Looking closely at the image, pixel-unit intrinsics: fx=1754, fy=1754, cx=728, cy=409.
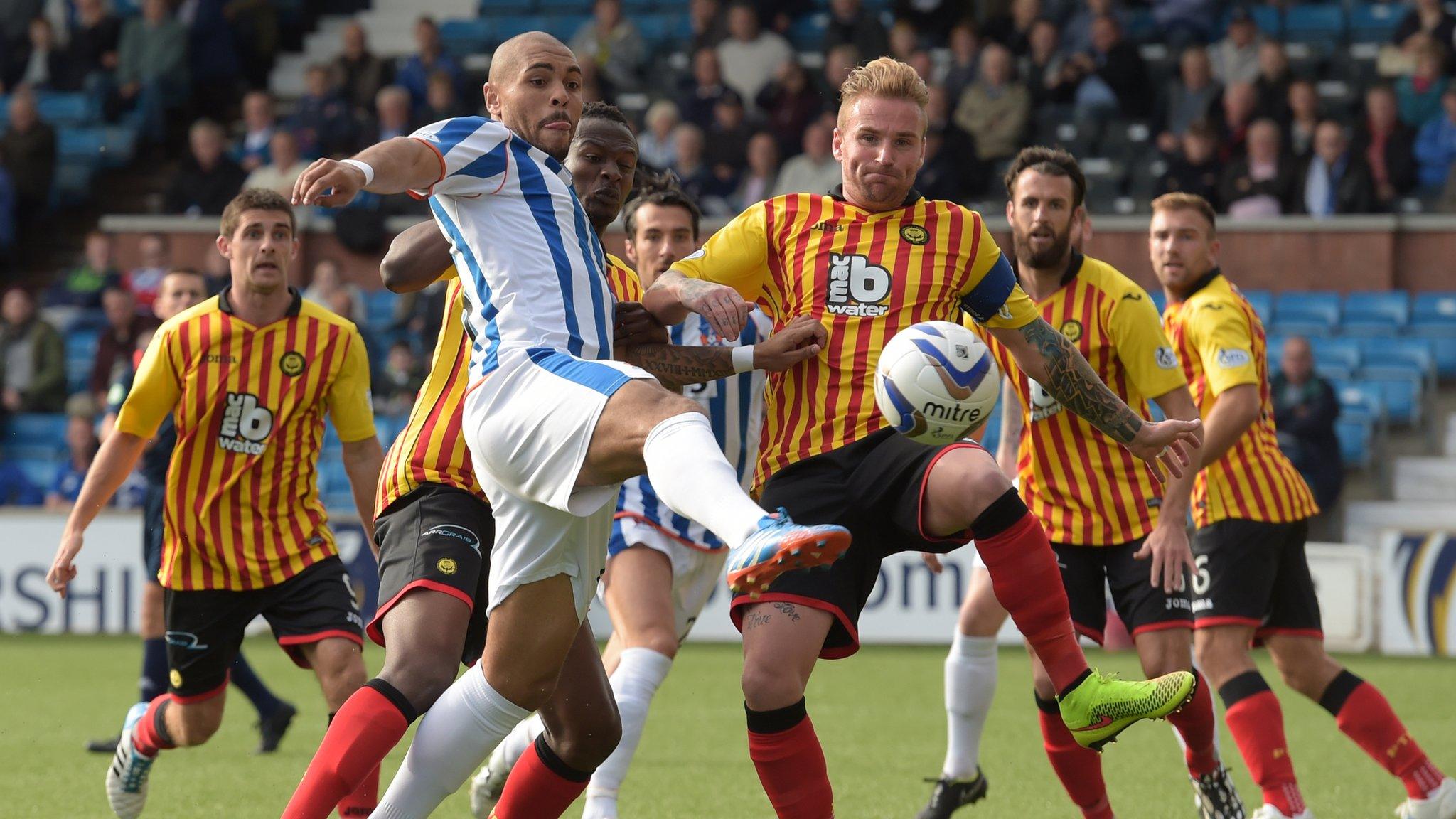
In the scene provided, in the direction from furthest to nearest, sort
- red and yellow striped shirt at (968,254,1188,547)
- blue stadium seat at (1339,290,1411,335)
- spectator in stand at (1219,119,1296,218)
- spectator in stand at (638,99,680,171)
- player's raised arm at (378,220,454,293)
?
1. spectator in stand at (638,99,680,171)
2. spectator in stand at (1219,119,1296,218)
3. blue stadium seat at (1339,290,1411,335)
4. red and yellow striped shirt at (968,254,1188,547)
5. player's raised arm at (378,220,454,293)

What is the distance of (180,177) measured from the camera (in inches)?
678

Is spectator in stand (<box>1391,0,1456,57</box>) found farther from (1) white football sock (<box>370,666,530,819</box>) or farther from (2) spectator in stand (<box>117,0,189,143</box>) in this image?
(1) white football sock (<box>370,666,530,819</box>)

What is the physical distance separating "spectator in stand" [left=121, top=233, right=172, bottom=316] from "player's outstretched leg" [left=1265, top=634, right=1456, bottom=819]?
11.4 m

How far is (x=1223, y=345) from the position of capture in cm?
636

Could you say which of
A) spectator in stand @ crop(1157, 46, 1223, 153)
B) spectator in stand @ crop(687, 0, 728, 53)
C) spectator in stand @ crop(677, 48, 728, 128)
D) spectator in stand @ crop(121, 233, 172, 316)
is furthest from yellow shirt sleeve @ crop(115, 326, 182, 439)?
spectator in stand @ crop(687, 0, 728, 53)

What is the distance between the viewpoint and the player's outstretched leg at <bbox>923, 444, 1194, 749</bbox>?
4516mm

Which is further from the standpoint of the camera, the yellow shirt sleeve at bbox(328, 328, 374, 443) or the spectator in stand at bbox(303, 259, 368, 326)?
the spectator in stand at bbox(303, 259, 368, 326)

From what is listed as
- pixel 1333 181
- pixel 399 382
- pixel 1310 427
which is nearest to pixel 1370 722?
pixel 1310 427

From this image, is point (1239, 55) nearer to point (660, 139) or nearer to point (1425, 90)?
point (1425, 90)

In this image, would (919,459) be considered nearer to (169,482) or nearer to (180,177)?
(169,482)

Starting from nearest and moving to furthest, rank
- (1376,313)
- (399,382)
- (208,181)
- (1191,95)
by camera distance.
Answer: (399,382), (1376,313), (1191,95), (208,181)

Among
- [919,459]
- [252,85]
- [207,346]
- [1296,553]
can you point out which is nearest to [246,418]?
[207,346]

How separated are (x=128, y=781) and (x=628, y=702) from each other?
6.02 ft

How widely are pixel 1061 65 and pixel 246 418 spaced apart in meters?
11.3
